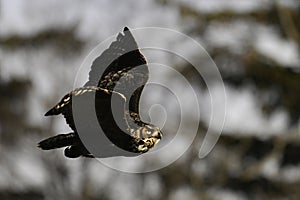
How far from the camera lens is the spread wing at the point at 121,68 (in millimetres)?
2529

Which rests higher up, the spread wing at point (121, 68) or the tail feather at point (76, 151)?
the spread wing at point (121, 68)

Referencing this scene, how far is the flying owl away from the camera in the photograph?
2.45 metres

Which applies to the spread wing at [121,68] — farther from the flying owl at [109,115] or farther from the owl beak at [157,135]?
the owl beak at [157,135]

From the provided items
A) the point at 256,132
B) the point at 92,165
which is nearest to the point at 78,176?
the point at 92,165

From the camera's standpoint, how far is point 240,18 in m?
16.5

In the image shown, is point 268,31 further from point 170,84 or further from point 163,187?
point 163,187

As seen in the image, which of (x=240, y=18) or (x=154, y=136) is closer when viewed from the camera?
(x=154, y=136)

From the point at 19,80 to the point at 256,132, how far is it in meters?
7.04

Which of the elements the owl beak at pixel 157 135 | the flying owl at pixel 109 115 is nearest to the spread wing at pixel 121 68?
the flying owl at pixel 109 115

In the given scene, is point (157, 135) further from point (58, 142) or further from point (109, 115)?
point (58, 142)

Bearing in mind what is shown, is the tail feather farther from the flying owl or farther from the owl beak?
the owl beak

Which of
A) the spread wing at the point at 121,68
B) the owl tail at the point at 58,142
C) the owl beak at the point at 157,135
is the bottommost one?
the owl beak at the point at 157,135

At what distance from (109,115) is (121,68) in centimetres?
17

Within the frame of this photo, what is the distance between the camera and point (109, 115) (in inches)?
99.3
